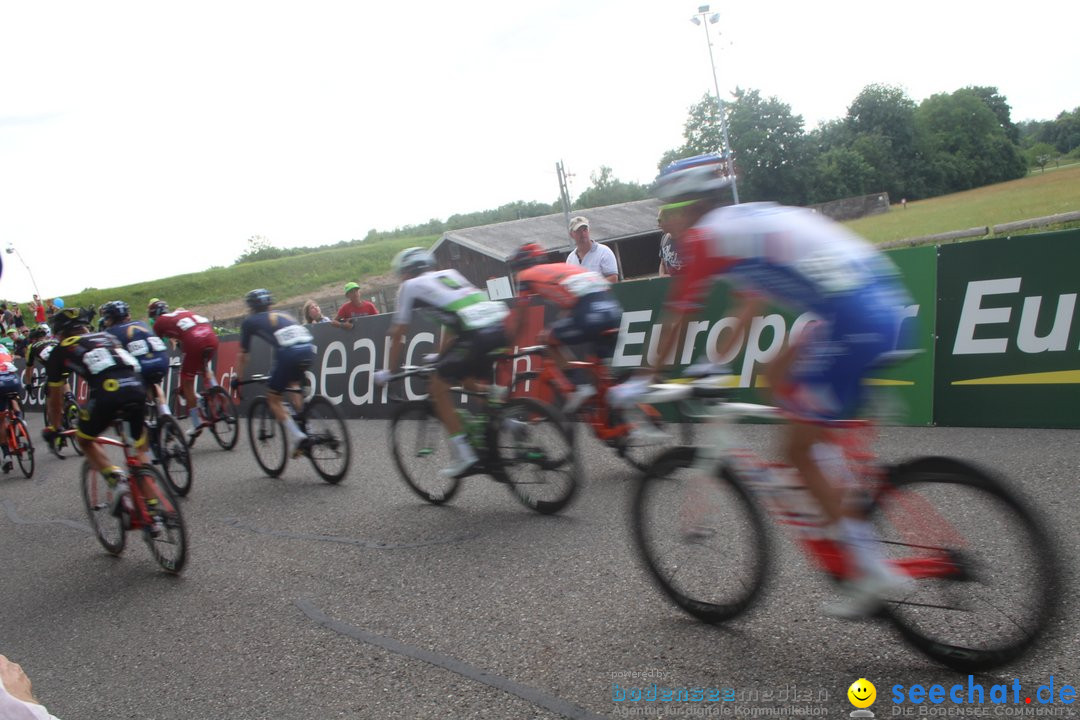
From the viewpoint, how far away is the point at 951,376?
6.91m

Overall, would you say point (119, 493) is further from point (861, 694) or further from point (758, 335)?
point (758, 335)

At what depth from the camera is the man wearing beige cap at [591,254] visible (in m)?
9.55

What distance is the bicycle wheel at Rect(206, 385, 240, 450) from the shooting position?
10.4m

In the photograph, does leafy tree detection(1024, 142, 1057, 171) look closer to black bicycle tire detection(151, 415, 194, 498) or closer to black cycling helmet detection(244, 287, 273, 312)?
black cycling helmet detection(244, 287, 273, 312)

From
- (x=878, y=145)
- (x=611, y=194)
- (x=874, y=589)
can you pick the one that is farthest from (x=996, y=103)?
(x=874, y=589)

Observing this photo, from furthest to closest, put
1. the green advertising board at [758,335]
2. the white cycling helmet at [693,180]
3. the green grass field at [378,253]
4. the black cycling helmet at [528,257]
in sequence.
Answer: the green grass field at [378,253]
the green advertising board at [758,335]
the black cycling helmet at [528,257]
the white cycling helmet at [693,180]

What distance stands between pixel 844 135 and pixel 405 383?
91.0 m

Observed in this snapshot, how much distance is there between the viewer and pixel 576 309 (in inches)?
250

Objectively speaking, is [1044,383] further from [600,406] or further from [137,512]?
[137,512]

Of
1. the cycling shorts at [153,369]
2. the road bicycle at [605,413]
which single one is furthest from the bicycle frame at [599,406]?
the cycling shorts at [153,369]

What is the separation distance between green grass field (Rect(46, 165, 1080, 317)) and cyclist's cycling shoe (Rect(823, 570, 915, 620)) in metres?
46.5

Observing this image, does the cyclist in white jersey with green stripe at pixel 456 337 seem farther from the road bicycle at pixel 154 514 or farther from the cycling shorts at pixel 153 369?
the cycling shorts at pixel 153 369

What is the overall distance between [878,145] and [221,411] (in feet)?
289

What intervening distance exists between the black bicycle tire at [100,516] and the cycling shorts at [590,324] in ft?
12.7
